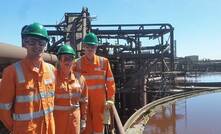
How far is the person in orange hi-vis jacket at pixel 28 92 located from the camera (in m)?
3.17

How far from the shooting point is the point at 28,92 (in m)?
3.22

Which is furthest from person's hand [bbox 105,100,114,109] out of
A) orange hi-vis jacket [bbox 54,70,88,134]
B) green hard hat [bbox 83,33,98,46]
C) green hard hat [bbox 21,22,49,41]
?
green hard hat [bbox 21,22,49,41]

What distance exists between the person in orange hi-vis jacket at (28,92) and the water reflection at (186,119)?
606cm

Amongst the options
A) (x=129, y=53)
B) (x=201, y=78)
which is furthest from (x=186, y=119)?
(x=201, y=78)

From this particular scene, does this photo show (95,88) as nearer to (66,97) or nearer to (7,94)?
(66,97)

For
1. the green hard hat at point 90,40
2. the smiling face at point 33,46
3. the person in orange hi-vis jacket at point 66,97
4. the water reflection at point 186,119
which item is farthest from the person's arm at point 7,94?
the water reflection at point 186,119

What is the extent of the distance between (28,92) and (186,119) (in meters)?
8.79

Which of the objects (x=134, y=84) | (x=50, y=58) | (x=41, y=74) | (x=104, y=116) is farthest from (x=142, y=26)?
(x=41, y=74)

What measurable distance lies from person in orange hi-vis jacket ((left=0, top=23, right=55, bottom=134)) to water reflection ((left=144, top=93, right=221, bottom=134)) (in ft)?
19.9

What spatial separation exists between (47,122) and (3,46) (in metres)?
1.30

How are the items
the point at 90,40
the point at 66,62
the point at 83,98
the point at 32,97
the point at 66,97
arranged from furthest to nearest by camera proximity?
the point at 90,40 < the point at 83,98 < the point at 66,62 < the point at 66,97 < the point at 32,97

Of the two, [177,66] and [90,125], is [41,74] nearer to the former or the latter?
[90,125]

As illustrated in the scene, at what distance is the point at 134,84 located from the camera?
1661 centimetres

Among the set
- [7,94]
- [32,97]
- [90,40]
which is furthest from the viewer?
[90,40]
